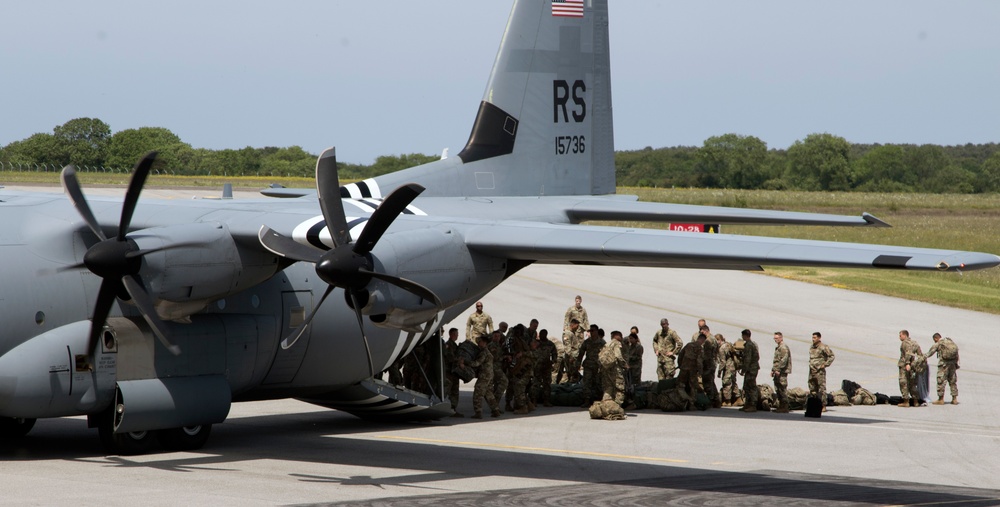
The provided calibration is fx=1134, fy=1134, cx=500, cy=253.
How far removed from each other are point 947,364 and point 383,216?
43.9 ft

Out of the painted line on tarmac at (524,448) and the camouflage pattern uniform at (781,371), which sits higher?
the camouflage pattern uniform at (781,371)

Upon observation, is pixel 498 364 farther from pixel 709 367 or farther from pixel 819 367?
pixel 819 367

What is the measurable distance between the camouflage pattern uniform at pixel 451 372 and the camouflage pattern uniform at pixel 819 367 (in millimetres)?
6293

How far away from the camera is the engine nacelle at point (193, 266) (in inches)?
518

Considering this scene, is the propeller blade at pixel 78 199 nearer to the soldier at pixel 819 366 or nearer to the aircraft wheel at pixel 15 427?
the aircraft wheel at pixel 15 427

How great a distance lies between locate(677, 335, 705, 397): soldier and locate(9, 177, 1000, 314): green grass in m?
18.9

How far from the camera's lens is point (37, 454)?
14.6m

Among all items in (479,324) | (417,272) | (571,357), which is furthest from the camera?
(479,324)

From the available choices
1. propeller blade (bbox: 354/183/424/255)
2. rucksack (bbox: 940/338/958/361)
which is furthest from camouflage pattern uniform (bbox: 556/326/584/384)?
propeller blade (bbox: 354/183/424/255)

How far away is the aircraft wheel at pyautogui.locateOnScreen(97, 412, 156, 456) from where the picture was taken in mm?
14484

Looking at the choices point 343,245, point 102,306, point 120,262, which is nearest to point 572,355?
point 343,245

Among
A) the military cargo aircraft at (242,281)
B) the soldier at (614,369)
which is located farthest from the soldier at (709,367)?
the military cargo aircraft at (242,281)

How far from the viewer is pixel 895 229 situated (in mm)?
60219

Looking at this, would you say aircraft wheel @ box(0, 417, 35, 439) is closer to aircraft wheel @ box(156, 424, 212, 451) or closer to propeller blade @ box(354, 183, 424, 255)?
aircraft wheel @ box(156, 424, 212, 451)
